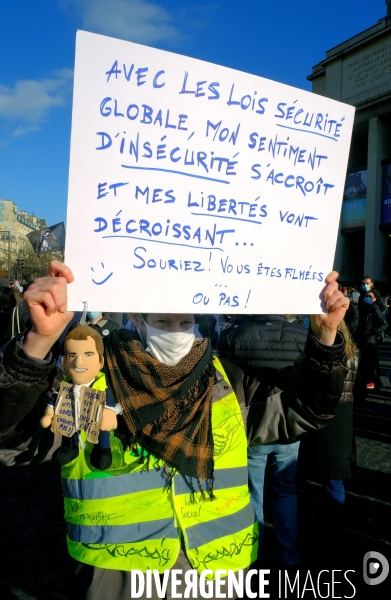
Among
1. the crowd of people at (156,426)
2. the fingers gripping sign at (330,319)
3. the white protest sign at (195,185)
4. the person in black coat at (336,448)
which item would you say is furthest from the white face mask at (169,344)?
the person in black coat at (336,448)

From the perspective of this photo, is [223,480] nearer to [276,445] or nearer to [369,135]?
[276,445]

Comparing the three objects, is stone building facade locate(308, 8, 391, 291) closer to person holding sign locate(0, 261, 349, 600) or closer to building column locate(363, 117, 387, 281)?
building column locate(363, 117, 387, 281)

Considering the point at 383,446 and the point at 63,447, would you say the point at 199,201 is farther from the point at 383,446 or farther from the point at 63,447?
the point at 383,446

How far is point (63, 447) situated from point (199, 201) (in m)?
0.94

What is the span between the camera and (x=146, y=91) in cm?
151

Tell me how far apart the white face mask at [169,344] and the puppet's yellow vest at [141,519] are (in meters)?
0.34

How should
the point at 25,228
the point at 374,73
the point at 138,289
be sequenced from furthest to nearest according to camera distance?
1. the point at 25,228
2. the point at 374,73
3. the point at 138,289

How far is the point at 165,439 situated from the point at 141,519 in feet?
0.88

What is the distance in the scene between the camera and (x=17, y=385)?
A: 143cm

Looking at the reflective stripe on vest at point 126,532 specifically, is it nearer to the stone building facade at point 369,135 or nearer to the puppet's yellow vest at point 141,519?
the puppet's yellow vest at point 141,519

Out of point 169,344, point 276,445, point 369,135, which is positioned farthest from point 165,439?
point 369,135

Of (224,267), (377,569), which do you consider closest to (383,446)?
(377,569)

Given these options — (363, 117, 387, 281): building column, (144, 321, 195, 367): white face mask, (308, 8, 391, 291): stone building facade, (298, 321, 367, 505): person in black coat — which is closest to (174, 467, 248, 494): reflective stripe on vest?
(144, 321, 195, 367): white face mask

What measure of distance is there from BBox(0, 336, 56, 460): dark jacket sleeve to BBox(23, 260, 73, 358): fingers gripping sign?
0.03 meters
